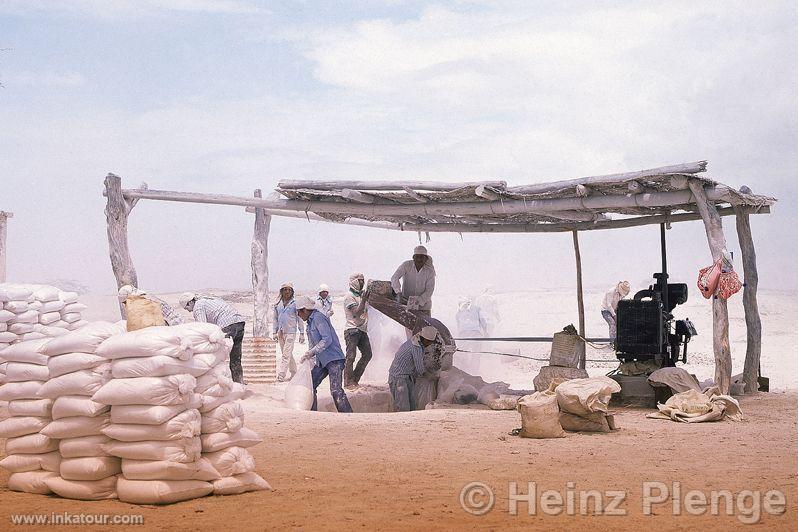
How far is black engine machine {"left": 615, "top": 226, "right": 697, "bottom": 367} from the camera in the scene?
32.7ft

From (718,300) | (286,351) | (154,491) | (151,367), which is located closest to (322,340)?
(286,351)

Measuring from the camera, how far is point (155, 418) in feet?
16.4

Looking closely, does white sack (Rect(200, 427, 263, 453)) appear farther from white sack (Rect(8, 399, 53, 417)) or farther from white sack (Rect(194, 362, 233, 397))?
white sack (Rect(8, 399, 53, 417))

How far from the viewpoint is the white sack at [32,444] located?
545 centimetres

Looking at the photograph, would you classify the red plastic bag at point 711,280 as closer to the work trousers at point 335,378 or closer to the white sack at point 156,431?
the work trousers at point 335,378

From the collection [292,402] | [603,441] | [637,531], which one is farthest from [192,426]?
[292,402]

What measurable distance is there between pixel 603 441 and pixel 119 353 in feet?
14.4

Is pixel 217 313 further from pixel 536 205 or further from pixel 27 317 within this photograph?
pixel 536 205

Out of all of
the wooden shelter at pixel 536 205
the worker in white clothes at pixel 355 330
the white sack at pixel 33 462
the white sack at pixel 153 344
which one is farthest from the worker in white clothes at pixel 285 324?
the white sack at pixel 153 344

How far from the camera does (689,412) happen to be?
29.0 ft

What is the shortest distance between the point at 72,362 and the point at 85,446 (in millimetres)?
538

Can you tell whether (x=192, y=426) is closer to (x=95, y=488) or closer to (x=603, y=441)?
(x=95, y=488)

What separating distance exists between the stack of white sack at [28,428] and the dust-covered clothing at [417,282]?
647cm

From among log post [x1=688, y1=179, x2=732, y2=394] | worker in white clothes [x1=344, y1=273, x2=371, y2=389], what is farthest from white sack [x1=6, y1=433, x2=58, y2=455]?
log post [x1=688, y1=179, x2=732, y2=394]
